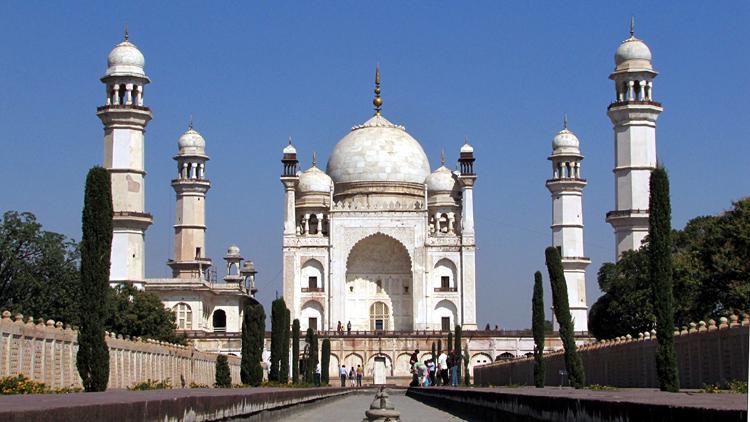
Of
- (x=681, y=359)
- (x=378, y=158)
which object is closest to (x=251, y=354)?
(x=681, y=359)

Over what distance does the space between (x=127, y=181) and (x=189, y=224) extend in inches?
545

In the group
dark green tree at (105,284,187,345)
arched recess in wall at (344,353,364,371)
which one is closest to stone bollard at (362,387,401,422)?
dark green tree at (105,284,187,345)

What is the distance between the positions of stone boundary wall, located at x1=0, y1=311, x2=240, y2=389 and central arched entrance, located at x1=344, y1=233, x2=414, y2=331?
39998 mm

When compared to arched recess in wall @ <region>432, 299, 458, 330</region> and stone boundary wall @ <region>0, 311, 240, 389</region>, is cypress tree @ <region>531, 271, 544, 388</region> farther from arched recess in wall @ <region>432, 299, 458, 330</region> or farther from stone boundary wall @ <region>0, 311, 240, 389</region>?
arched recess in wall @ <region>432, 299, 458, 330</region>

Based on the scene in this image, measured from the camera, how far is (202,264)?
7512cm

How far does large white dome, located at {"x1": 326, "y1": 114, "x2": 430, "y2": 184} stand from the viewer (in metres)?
80.2

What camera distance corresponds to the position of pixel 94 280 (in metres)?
19.2

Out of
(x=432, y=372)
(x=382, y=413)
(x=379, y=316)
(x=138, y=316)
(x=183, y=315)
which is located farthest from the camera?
Answer: (x=379, y=316)

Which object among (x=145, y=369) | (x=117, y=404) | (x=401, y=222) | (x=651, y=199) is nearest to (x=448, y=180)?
(x=401, y=222)

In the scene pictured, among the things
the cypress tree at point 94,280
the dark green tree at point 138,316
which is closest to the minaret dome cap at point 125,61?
the dark green tree at point 138,316

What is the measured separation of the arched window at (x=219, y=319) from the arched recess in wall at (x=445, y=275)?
12.8 meters

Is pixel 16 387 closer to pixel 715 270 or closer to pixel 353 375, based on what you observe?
pixel 715 270

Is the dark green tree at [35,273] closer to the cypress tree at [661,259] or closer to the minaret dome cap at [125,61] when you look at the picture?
the minaret dome cap at [125,61]

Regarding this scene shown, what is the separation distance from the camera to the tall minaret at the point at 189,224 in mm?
75250
